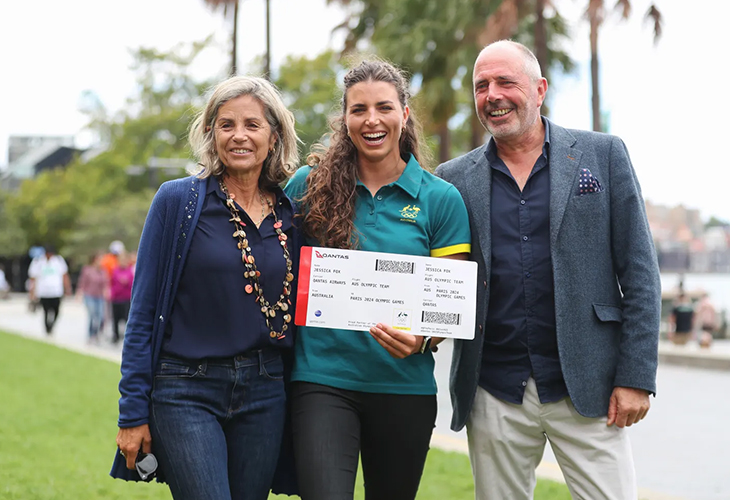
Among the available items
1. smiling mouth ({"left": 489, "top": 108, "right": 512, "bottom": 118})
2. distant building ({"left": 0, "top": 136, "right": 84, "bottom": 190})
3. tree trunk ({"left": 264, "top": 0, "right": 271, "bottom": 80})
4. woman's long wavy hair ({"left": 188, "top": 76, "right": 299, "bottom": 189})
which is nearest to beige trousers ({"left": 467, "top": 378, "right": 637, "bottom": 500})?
smiling mouth ({"left": 489, "top": 108, "right": 512, "bottom": 118})

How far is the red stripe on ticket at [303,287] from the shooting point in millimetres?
3342

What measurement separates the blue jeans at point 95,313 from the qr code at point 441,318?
52.5 feet

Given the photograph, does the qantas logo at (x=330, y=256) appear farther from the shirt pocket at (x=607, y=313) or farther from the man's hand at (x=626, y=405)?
the man's hand at (x=626, y=405)

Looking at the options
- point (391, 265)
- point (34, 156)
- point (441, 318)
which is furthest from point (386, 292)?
point (34, 156)

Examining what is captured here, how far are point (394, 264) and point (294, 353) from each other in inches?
21.5

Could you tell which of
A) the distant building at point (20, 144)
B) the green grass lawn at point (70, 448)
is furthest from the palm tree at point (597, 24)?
the distant building at point (20, 144)

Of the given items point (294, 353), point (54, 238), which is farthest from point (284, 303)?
point (54, 238)

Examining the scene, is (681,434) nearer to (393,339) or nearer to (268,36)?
(393,339)

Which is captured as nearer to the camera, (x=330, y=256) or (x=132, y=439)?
(x=132, y=439)

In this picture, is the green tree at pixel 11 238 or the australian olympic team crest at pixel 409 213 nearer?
the australian olympic team crest at pixel 409 213

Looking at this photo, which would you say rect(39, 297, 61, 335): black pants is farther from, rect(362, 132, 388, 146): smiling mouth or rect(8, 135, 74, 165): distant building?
rect(8, 135, 74, 165): distant building

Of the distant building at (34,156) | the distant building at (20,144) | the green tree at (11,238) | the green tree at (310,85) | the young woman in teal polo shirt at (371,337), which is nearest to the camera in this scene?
the young woman in teal polo shirt at (371,337)

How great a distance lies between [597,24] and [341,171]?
12.7 meters

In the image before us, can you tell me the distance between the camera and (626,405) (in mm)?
3451
